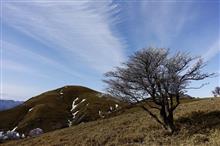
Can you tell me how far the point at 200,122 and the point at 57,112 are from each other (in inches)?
3130

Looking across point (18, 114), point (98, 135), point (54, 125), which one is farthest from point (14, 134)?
point (98, 135)

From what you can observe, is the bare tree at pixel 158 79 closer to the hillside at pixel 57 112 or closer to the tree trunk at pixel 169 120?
the tree trunk at pixel 169 120

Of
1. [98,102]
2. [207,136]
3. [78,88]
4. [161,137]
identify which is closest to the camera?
[207,136]

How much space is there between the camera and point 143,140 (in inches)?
1172

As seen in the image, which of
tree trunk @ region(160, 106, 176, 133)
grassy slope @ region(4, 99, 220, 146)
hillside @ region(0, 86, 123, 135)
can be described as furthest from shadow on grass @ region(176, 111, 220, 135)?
hillside @ region(0, 86, 123, 135)

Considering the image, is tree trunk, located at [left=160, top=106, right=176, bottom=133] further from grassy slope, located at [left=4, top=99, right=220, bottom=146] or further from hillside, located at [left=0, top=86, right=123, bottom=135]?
hillside, located at [left=0, top=86, right=123, bottom=135]

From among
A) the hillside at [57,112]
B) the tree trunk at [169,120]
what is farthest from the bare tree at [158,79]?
the hillside at [57,112]

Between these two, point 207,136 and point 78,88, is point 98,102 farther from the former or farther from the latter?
point 207,136

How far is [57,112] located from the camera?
352 feet

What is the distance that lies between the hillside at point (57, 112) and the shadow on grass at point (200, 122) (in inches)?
2061

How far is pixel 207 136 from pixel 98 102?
291 feet

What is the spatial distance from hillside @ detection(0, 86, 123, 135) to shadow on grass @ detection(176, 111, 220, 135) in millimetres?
52347

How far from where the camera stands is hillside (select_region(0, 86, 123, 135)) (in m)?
95.1

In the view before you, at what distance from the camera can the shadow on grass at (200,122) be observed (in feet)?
93.4
